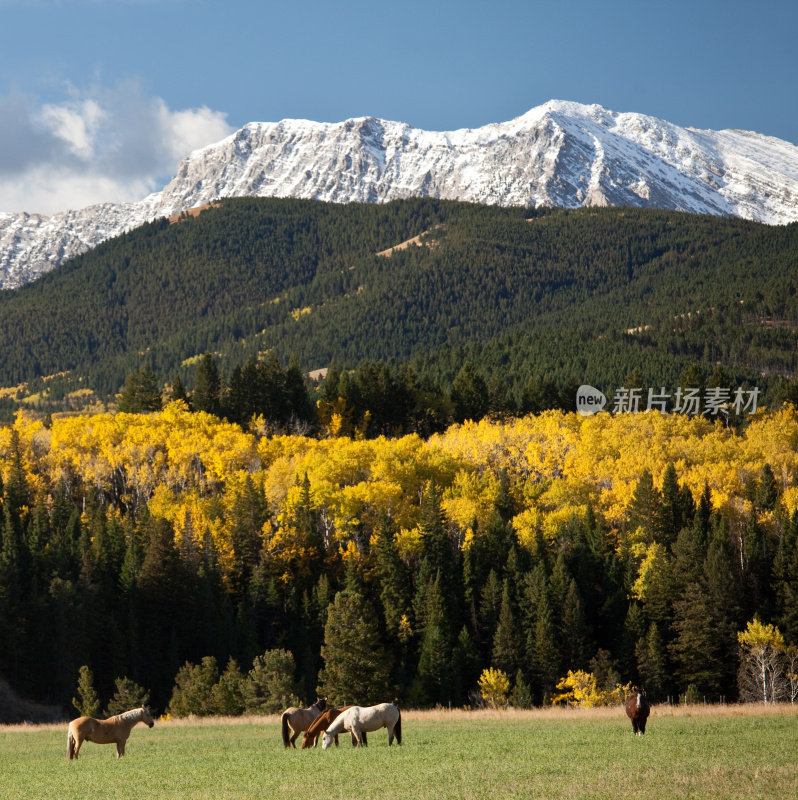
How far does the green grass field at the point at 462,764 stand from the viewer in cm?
2692

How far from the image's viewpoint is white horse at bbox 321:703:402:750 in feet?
118

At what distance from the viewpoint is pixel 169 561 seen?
102 metres

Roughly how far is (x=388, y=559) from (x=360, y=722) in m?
70.7

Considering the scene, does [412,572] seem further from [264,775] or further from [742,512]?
[264,775]

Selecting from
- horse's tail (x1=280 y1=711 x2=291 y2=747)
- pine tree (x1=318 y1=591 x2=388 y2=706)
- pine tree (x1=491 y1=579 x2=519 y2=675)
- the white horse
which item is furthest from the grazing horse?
pine tree (x1=491 y1=579 x2=519 y2=675)

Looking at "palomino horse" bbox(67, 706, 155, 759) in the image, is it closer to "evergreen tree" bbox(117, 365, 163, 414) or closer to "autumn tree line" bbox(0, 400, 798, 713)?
"autumn tree line" bbox(0, 400, 798, 713)

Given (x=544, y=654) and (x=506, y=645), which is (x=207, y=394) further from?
(x=544, y=654)

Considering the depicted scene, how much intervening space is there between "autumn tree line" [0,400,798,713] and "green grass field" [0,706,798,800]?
1488 inches

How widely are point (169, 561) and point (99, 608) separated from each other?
843 centimetres

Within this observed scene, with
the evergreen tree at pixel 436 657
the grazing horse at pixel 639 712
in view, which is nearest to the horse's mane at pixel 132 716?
the grazing horse at pixel 639 712

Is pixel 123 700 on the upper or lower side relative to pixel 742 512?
lower

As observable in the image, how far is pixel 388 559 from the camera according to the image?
10650cm

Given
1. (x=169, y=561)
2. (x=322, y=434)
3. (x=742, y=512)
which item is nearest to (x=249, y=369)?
(x=322, y=434)

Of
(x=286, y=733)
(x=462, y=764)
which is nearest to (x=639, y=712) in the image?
(x=462, y=764)
